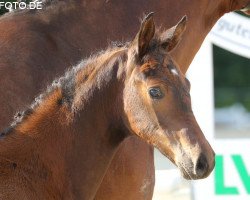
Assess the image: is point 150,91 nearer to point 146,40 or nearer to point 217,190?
point 146,40

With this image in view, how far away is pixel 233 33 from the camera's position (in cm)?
716

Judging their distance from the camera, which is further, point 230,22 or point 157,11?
point 230,22

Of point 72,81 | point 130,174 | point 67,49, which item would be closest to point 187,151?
point 72,81

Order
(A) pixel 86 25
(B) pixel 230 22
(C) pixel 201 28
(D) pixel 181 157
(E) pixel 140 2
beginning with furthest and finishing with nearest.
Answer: (B) pixel 230 22 → (C) pixel 201 28 → (E) pixel 140 2 → (A) pixel 86 25 → (D) pixel 181 157

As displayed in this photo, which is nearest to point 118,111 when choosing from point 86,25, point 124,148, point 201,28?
point 124,148

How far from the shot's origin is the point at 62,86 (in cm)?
373

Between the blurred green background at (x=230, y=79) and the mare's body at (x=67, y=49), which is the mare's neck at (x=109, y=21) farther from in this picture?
the blurred green background at (x=230, y=79)

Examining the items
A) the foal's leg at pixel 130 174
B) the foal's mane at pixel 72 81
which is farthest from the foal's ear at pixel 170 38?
the foal's leg at pixel 130 174

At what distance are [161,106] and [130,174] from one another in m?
0.91

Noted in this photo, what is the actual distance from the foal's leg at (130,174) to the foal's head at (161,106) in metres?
0.68

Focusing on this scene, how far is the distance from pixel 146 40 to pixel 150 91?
0.80 ft

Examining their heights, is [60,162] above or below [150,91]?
below

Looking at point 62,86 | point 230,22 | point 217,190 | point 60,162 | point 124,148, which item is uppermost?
point 62,86

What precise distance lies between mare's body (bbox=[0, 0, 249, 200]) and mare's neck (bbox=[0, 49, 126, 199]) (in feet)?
1.32
